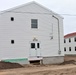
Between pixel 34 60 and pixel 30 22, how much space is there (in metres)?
4.98

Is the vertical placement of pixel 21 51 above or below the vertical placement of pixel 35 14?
below

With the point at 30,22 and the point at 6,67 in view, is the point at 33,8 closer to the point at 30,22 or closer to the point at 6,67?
the point at 30,22

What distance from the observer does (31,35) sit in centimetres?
3197

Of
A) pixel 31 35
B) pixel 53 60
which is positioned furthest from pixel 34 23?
pixel 53 60

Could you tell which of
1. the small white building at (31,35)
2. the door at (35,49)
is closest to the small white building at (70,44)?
the small white building at (31,35)

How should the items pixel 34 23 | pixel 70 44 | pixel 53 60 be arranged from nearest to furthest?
pixel 53 60
pixel 34 23
pixel 70 44

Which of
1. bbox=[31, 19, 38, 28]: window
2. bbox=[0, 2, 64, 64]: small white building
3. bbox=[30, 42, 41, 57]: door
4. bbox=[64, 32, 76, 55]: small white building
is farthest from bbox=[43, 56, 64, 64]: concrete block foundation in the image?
bbox=[64, 32, 76, 55]: small white building

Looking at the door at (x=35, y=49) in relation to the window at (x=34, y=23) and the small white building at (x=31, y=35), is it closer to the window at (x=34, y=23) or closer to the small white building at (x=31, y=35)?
the small white building at (x=31, y=35)

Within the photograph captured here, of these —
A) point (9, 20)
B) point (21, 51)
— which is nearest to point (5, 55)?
point (21, 51)

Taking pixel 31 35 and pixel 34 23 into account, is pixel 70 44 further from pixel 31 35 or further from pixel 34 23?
pixel 31 35

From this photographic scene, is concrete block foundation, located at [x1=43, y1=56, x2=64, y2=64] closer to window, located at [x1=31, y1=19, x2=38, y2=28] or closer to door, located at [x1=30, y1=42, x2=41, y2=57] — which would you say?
door, located at [x1=30, y1=42, x2=41, y2=57]

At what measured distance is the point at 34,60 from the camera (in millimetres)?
31469

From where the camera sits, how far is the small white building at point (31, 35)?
30500 millimetres

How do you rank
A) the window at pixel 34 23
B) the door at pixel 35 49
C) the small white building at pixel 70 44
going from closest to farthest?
the door at pixel 35 49
the window at pixel 34 23
the small white building at pixel 70 44
